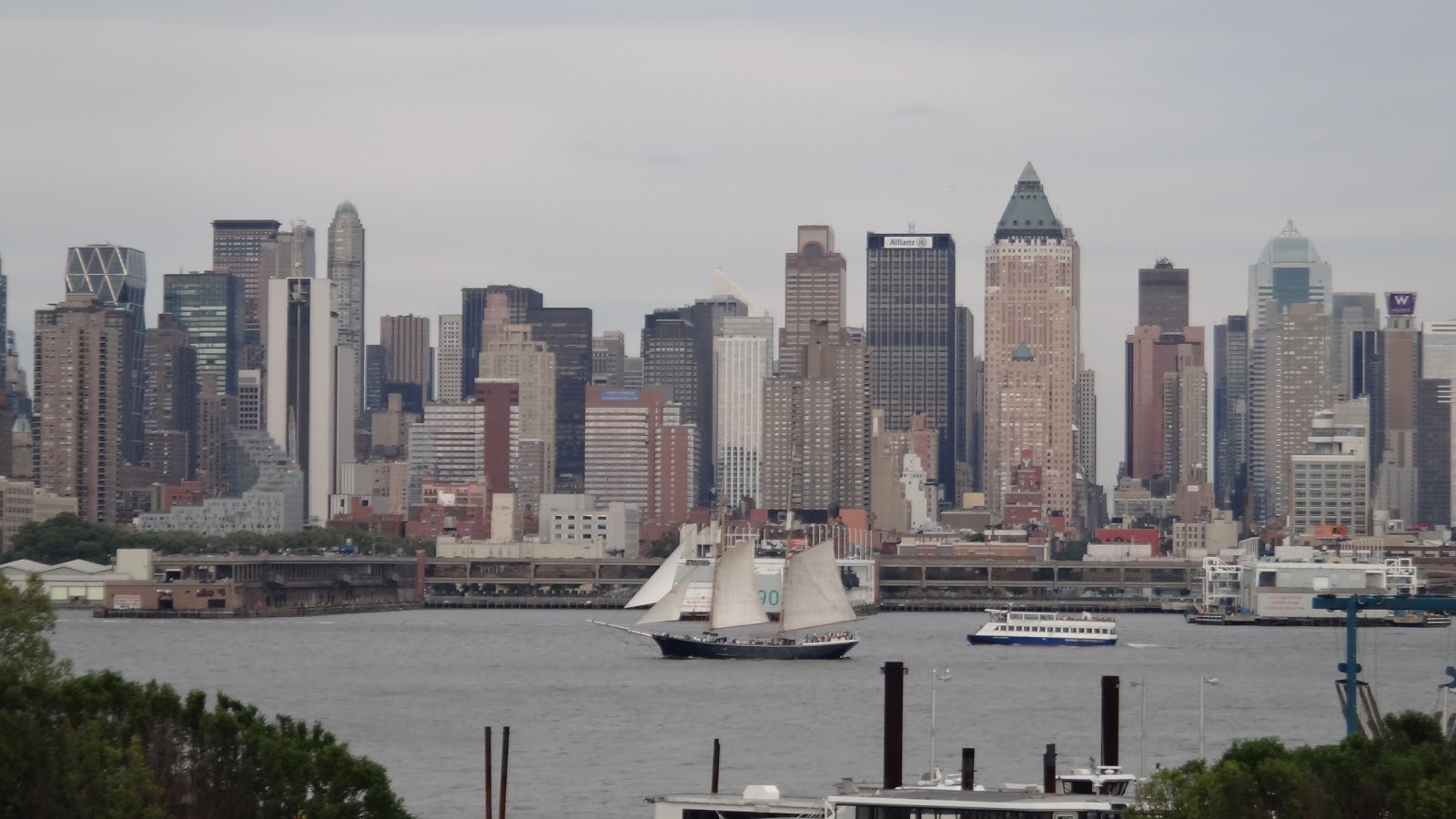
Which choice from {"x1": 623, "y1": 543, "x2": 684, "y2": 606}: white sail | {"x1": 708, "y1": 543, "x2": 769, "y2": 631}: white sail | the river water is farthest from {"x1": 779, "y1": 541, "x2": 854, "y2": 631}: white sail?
{"x1": 623, "y1": 543, "x2": 684, "y2": 606}: white sail

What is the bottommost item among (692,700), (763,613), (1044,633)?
(1044,633)

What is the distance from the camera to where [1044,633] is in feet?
547

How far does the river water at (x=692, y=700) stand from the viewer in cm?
6681

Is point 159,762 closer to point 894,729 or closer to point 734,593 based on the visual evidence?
point 894,729

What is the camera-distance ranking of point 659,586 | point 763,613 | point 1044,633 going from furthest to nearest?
1. point 1044,633
2. point 659,586
3. point 763,613

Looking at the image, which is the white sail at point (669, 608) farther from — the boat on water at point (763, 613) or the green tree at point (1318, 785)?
the green tree at point (1318, 785)

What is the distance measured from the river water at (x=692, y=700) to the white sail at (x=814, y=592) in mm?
2537

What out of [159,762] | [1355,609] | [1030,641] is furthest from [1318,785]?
[1030,641]

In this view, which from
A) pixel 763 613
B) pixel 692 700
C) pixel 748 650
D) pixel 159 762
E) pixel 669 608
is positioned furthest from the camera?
pixel 763 613

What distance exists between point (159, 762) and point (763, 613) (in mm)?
104801

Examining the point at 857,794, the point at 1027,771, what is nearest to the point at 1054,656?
the point at 1027,771

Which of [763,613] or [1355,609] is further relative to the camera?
[763,613]

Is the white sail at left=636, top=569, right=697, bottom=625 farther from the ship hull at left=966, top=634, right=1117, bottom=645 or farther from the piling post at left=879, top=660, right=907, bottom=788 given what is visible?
the piling post at left=879, top=660, right=907, bottom=788

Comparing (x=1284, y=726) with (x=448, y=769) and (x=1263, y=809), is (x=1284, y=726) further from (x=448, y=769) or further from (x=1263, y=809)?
(x=1263, y=809)
